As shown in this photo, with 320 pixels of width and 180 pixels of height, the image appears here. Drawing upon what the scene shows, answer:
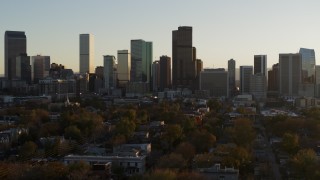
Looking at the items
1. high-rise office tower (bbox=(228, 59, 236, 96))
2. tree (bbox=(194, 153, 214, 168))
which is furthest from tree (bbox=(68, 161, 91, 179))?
high-rise office tower (bbox=(228, 59, 236, 96))

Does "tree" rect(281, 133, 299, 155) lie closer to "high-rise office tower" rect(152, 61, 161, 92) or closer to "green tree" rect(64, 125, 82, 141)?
"green tree" rect(64, 125, 82, 141)

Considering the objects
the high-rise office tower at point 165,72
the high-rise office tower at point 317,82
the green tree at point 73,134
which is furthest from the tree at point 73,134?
the high-rise office tower at point 165,72

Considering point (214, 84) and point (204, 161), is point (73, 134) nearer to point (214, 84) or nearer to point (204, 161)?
point (204, 161)

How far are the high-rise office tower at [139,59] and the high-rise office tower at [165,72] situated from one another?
86.5 inches

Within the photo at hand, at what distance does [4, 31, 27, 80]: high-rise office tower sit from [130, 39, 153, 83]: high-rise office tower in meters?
13.3

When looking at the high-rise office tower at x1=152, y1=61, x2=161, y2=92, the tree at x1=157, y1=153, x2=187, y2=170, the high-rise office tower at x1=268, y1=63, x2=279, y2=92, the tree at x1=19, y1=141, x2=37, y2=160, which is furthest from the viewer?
the high-rise office tower at x1=152, y1=61, x2=161, y2=92

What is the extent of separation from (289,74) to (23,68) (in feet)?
99.9

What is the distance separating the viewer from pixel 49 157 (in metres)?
16.5

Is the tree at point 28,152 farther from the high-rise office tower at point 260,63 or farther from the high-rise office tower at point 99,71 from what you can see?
the high-rise office tower at point 99,71

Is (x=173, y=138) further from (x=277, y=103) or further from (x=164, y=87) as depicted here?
(x=164, y=87)

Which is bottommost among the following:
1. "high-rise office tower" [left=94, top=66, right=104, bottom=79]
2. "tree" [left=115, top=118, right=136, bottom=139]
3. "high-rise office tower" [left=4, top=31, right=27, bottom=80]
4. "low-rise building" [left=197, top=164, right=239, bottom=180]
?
"low-rise building" [left=197, top=164, right=239, bottom=180]

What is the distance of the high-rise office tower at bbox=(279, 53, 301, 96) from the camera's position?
58531 millimetres

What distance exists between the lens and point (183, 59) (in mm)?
62312

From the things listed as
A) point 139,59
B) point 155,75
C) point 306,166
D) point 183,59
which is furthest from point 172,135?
point 155,75
